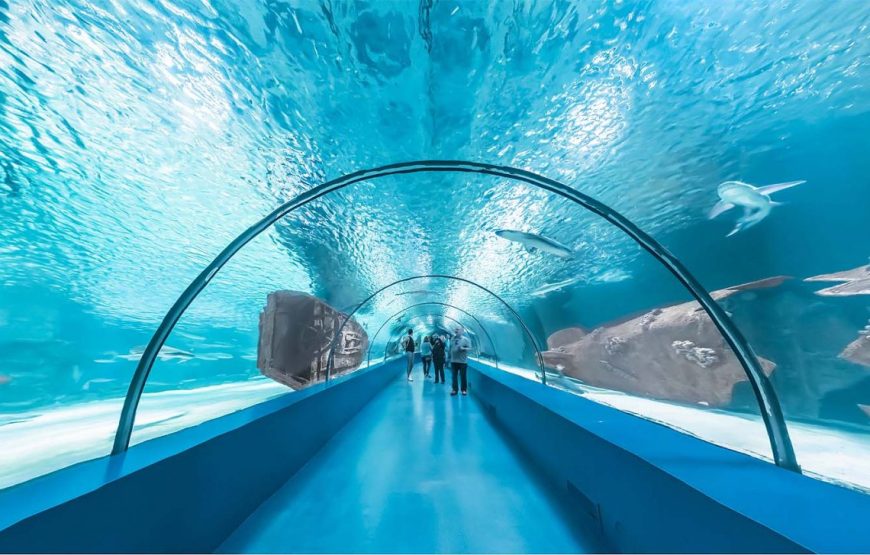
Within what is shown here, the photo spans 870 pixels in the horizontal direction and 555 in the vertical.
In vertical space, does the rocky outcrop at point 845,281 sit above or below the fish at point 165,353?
above

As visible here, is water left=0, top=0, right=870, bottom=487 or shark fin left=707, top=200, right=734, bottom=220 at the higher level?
shark fin left=707, top=200, right=734, bottom=220

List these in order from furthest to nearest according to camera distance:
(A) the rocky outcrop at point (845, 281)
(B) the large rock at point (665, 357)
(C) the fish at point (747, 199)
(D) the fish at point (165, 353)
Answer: (D) the fish at point (165, 353) < (B) the large rock at point (665, 357) < (A) the rocky outcrop at point (845, 281) < (C) the fish at point (747, 199)

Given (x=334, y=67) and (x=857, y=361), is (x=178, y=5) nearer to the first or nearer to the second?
(x=334, y=67)

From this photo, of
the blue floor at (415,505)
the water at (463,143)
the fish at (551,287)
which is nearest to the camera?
the blue floor at (415,505)

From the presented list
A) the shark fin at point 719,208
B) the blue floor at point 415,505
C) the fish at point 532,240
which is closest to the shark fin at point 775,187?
the shark fin at point 719,208

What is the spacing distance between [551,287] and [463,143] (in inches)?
340

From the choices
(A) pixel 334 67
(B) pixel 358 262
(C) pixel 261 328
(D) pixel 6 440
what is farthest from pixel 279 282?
(A) pixel 334 67

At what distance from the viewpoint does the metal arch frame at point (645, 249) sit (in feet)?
5.44

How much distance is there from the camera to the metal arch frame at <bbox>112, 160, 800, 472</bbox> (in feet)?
5.44

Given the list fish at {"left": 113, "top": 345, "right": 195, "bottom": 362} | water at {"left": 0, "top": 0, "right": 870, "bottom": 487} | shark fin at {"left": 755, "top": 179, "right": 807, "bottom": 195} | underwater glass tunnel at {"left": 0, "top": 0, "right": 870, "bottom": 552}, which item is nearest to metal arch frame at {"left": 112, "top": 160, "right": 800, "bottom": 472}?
underwater glass tunnel at {"left": 0, "top": 0, "right": 870, "bottom": 552}

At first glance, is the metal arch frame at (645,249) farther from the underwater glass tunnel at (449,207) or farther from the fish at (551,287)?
the fish at (551,287)

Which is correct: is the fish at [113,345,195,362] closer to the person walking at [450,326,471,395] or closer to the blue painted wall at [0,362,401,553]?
the blue painted wall at [0,362,401,553]

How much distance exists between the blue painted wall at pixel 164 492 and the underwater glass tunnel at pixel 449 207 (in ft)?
0.04

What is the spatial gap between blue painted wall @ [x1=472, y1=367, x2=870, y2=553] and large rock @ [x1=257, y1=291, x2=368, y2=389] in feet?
27.2
